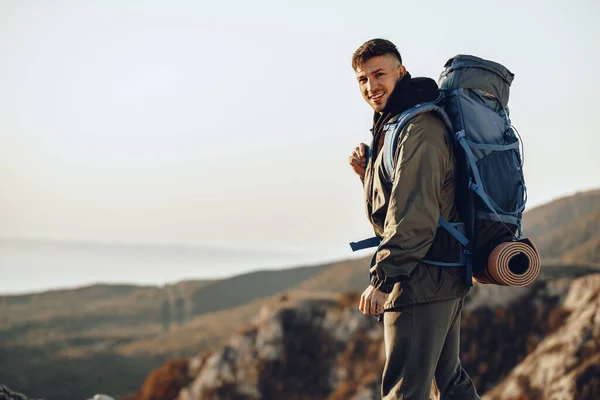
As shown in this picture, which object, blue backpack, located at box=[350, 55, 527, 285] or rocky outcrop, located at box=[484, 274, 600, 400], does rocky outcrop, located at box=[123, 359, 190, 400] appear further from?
blue backpack, located at box=[350, 55, 527, 285]

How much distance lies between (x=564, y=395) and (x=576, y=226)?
39.0 m

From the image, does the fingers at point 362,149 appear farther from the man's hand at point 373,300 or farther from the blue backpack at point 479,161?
the man's hand at point 373,300

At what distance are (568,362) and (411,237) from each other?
2171cm

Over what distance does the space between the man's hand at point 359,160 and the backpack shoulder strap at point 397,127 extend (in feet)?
2.03

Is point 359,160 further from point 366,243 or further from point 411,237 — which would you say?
point 411,237

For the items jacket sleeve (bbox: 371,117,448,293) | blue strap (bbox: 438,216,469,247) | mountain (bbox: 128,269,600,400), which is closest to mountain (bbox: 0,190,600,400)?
mountain (bbox: 128,269,600,400)

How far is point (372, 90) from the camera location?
4.63 meters

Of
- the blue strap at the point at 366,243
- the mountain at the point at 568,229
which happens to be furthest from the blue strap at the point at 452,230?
the mountain at the point at 568,229

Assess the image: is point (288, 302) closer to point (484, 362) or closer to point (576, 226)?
point (484, 362)

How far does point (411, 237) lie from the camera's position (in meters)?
4.23

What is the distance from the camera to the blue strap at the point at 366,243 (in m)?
4.82

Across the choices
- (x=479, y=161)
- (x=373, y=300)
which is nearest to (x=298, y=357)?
(x=373, y=300)

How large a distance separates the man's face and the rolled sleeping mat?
1320mm

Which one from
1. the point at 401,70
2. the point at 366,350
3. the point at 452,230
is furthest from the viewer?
the point at 366,350
